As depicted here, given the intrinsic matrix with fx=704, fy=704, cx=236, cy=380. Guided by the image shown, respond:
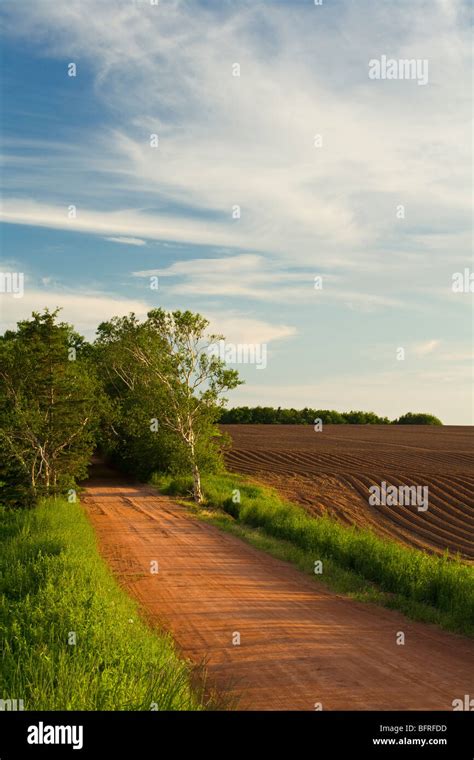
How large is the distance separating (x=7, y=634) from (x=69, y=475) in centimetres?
1941

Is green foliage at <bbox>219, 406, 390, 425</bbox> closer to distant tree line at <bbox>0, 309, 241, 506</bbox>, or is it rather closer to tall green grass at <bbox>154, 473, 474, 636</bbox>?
distant tree line at <bbox>0, 309, 241, 506</bbox>

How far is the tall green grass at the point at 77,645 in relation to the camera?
21.2ft

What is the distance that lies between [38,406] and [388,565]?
1558 centimetres

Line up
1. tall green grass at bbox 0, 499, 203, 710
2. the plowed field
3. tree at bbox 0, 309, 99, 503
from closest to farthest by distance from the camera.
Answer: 1. tall green grass at bbox 0, 499, 203, 710
2. tree at bbox 0, 309, 99, 503
3. the plowed field

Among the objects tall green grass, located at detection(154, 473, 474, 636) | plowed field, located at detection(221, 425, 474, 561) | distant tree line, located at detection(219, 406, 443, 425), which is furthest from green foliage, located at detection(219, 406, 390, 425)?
tall green grass, located at detection(154, 473, 474, 636)

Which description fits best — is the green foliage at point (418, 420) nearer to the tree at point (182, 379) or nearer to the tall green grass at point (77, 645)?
the tree at point (182, 379)

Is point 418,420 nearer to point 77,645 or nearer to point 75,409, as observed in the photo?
point 75,409

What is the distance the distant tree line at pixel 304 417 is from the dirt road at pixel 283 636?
268 ft

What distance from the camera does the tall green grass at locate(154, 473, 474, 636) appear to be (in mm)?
12375

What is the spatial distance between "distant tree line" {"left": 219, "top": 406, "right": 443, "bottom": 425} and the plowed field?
3186 centimetres
